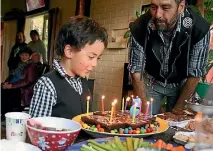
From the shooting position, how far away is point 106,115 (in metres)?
1.18

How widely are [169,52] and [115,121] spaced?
1.00 metres

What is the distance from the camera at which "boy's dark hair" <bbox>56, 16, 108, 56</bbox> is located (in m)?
1.34

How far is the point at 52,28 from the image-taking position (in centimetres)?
564

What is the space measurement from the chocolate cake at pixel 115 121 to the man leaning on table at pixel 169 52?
753 millimetres

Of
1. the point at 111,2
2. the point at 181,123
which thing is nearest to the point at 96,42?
the point at 181,123

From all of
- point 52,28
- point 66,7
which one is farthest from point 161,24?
point 52,28

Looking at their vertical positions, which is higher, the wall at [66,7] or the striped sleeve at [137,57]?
the wall at [66,7]

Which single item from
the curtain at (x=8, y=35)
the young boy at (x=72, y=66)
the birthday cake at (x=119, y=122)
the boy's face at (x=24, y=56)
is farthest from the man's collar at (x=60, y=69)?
the curtain at (x=8, y=35)

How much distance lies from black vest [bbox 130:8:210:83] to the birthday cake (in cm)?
87

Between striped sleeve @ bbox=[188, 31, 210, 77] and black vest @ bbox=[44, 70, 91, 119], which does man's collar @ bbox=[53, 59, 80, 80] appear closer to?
black vest @ bbox=[44, 70, 91, 119]

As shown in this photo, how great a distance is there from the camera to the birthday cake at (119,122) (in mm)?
1028

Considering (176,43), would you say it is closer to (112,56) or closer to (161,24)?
(161,24)

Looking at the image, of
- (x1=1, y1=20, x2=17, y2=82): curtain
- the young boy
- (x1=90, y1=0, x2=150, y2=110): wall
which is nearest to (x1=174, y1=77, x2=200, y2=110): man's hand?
the young boy

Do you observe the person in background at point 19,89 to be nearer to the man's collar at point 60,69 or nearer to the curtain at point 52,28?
the curtain at point 52,28
